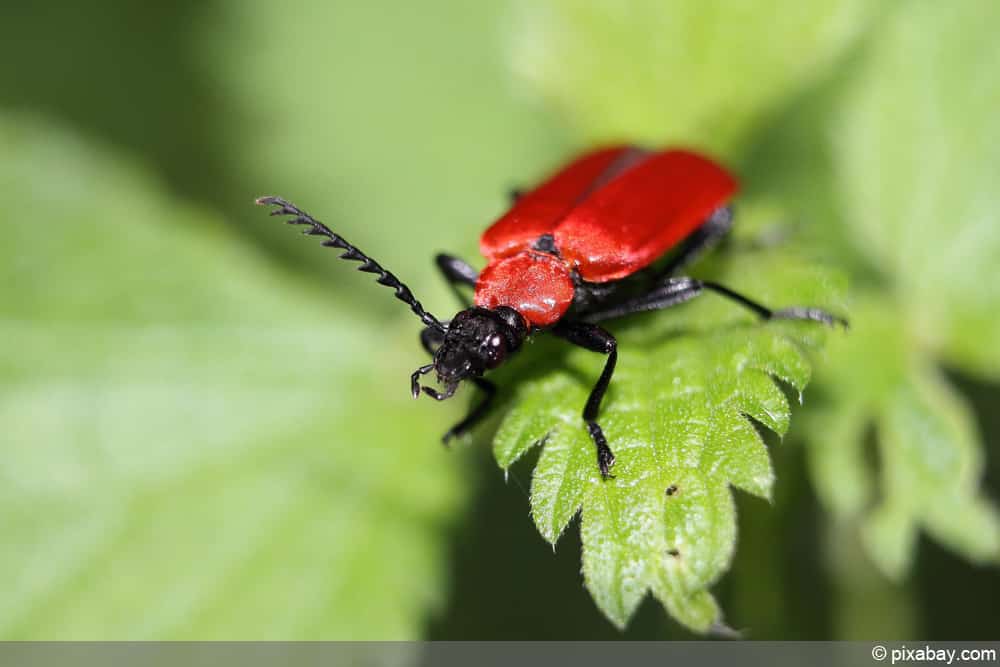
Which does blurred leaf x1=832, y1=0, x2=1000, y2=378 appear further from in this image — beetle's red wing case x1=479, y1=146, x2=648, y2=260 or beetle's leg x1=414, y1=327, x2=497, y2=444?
beetle's leg x1=414, y1=327, x2=497, y2=444

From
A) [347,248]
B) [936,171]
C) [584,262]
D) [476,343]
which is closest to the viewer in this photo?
[476,343]

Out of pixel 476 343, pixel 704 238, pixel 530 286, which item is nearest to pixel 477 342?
pixel 476 343

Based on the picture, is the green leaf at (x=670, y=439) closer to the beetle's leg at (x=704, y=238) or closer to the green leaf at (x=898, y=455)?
the beetle's leg at (x=704, y=238)

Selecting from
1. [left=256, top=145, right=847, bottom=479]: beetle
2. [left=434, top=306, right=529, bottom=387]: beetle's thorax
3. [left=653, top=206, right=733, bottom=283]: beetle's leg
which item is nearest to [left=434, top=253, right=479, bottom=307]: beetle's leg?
[left=256, top=145, right=847, bottom=479]: beetle

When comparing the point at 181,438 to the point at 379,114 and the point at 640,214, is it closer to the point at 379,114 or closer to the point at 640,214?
the point at 640,214

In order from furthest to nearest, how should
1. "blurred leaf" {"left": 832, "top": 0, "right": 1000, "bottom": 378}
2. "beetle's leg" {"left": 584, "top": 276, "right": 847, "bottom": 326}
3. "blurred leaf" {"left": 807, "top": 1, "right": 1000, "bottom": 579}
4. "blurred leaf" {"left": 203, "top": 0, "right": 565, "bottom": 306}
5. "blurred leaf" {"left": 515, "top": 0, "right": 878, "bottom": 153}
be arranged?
"blurred leaf" {"left": 203, "top": 0, "right": 565, "bottom": 306}, "blurred leaf" {"left": 515, "top": 0, "right": 878, "bottom": 153}, "blurred leaf" {"left": 832, "top": 0, "right": 1000, "bottom": 378}, "blurred leaf" {"left": 807, "top": 1, "right": 1000, "bottom": 579}, "beetle's leg" {"left": 584, "top": 276, "right": 847, "bottom": 326}

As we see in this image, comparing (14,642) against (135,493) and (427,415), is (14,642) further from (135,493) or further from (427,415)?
(427,415)
